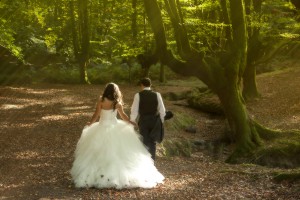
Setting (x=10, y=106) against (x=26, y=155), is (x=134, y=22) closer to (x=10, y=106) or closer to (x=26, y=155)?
(x=10, y=106)

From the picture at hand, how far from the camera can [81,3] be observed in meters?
30.0

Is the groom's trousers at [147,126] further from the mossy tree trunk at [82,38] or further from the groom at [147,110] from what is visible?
→ the mossy tree trunk at [82,38]

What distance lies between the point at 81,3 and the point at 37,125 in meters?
16.4

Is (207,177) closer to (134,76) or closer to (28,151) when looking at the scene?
(28,151)

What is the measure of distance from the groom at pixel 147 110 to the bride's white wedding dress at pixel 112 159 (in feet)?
1.22

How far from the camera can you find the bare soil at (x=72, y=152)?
8.27 m

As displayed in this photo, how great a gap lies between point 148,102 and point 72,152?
150 inches

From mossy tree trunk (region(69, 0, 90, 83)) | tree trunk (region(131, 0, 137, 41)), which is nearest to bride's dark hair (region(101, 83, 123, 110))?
tree trunk (region(131, 0, 137, 41))

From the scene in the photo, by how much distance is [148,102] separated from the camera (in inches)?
385

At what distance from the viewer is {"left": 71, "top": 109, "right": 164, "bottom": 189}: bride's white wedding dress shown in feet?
28.0

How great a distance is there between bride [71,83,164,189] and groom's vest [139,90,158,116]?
1.90ft

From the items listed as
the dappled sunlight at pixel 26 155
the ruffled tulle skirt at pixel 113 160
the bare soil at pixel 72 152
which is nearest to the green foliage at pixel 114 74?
the bare soil at pixel 72 152

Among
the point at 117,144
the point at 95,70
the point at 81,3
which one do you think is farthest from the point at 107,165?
the point at 95,70

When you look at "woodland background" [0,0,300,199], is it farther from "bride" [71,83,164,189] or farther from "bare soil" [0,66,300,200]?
"bride" [71,83,164,189]
